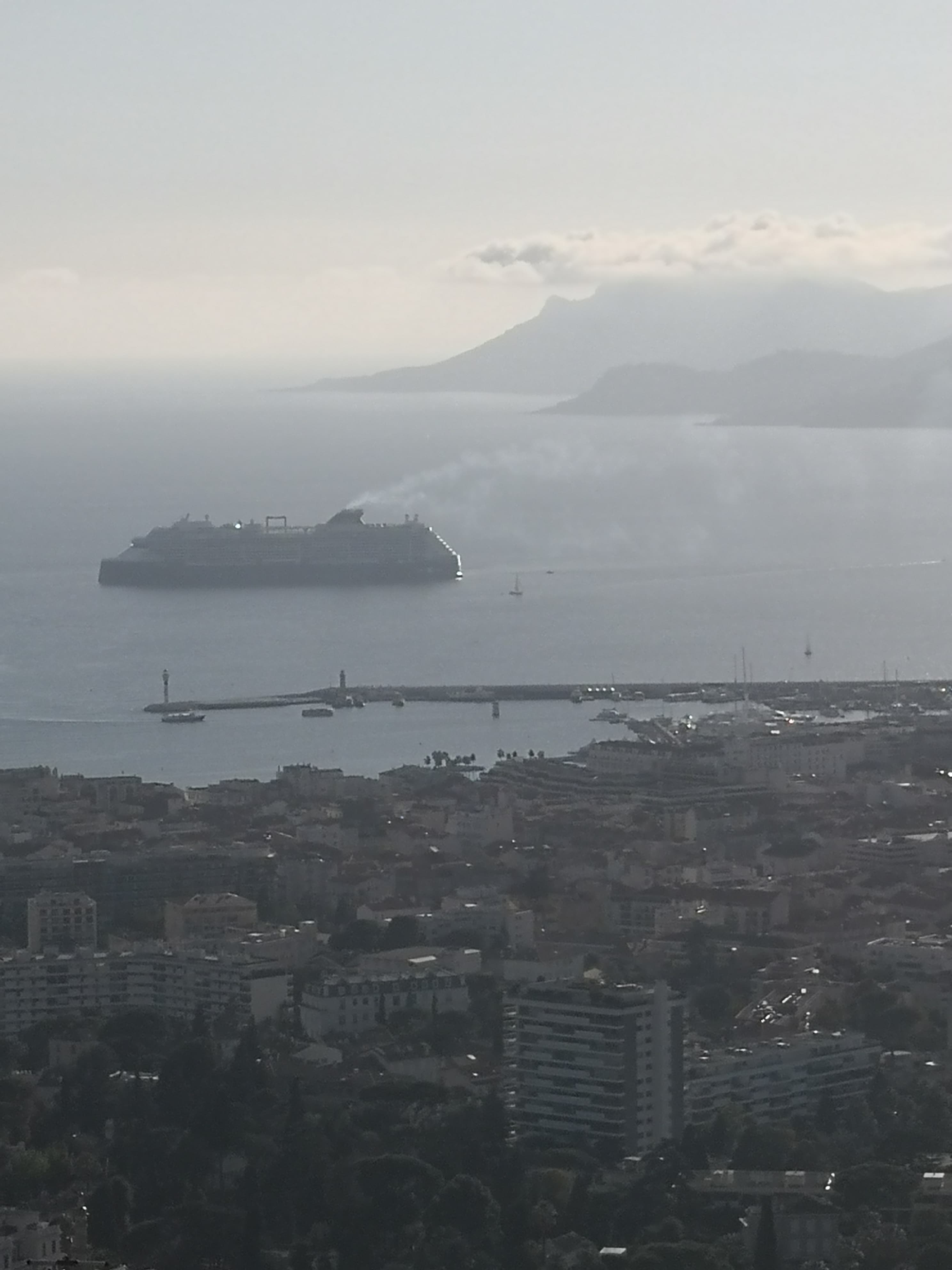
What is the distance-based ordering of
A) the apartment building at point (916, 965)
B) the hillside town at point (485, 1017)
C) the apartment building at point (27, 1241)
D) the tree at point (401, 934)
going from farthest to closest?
the tree at point (401, 934) → the apartment building at point (916, 965) → the hillside town at point (485, 1017) → the apartment building at point (27, 1241)

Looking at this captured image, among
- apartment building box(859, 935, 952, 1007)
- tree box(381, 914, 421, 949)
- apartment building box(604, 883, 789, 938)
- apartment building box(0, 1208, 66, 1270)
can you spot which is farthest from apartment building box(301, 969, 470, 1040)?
apartment building box(0, 1208, 66, 1270)

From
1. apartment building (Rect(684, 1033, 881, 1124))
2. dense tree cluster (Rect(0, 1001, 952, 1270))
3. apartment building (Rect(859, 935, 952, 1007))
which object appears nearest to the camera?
dense tree cluster (Rect(0, 1001, 952, 1270))

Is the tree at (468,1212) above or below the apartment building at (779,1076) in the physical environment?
below

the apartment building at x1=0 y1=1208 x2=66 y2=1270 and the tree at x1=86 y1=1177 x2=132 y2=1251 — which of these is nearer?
the apartment building at x1=0 y1=1208 x2=66 y2=1270

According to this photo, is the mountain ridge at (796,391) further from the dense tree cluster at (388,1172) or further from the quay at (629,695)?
the dense tree cluster at (388,1172)

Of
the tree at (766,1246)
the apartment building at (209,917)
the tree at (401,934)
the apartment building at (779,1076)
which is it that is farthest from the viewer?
the apartment building at (209,917)

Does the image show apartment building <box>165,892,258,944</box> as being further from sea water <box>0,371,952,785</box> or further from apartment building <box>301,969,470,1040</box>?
sea water <box>0,371,952,785</box>

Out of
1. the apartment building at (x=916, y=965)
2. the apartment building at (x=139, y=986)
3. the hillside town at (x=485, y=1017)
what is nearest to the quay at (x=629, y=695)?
the hillside town at (x=485, y=1017)
